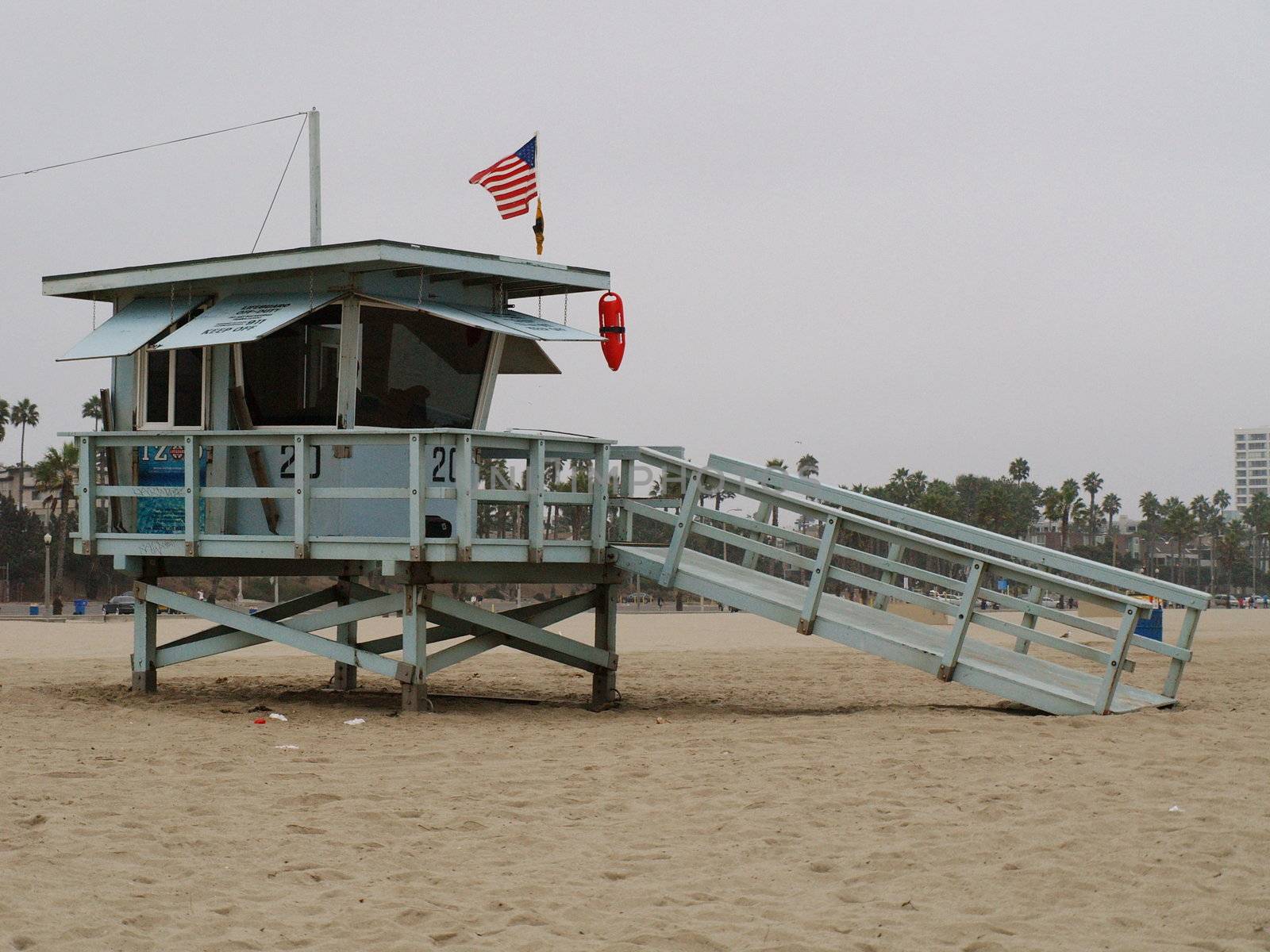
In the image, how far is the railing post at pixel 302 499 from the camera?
11109 mm

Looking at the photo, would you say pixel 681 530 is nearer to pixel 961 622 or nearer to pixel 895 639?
pixel 895 639

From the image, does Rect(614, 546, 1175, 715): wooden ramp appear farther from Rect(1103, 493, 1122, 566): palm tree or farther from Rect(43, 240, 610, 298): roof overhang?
Rect(1103, 493, 1122, 566): palm tree

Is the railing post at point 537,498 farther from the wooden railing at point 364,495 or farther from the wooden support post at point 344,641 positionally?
the wooden support post at point 344,641

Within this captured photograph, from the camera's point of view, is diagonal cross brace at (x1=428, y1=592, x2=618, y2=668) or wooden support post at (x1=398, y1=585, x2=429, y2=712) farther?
diagonal cross brace at (x1=428, y1=592, x2=618, y2=668)

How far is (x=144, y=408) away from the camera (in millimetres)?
12602

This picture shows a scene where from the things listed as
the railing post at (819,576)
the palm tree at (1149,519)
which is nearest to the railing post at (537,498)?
the railing post at (819,576)

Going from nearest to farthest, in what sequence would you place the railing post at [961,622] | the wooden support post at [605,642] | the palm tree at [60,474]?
the railing post at [961,622]
the wooden support post at [605,642]
the palm tree at [60,474]

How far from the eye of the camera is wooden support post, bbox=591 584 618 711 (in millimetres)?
12688

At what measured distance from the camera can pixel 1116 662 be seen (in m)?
10.0

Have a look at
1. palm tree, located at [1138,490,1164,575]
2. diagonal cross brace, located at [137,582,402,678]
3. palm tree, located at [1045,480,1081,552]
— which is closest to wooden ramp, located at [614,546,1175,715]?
diagonal cross brace, located at [137,582,402,678]

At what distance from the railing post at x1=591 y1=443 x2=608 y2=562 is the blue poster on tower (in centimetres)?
339

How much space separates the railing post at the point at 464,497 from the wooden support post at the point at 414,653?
0.64 metres

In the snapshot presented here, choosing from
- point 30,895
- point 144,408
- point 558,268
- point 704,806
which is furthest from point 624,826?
point 144,408

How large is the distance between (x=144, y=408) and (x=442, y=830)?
23.6 ft
